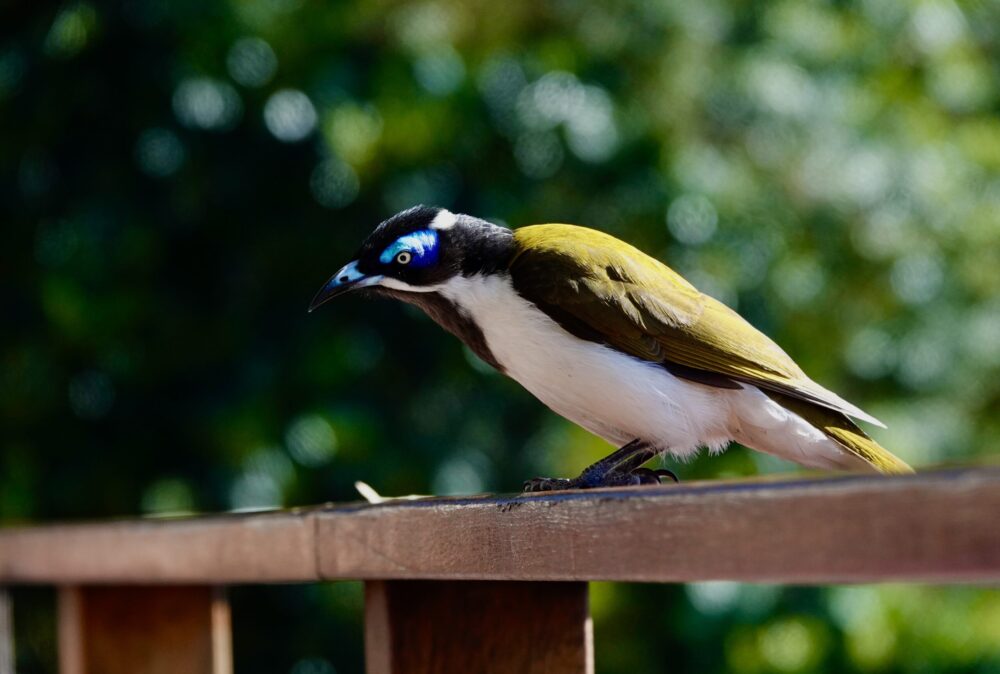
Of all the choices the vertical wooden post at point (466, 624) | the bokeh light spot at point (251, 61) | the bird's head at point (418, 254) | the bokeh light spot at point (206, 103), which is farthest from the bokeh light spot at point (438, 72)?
the vertical wooden post at point (466, 624)

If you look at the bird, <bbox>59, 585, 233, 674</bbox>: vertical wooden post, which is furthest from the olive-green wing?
<bbox>59, 585, 233, 674</bbox>: vertical wooden post

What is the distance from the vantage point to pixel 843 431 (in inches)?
95.3

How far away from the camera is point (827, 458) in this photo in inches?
96.3

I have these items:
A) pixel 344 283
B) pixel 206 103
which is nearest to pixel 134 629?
pixel 344 283

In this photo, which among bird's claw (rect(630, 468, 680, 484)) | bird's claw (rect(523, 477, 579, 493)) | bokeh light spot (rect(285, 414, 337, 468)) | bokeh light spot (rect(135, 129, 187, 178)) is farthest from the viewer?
bokeh light spot (rect(135, 129, 187, 178))

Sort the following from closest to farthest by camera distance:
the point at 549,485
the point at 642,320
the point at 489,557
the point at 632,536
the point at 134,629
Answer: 1. the point at 632,536
2. the point at 489,557
3. the point at 549,485
4. the point at 642,320
5. the point at 134,629

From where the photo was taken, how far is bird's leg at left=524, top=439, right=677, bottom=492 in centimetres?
229

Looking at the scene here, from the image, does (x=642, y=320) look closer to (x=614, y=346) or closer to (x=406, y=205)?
(x=614, y=346)

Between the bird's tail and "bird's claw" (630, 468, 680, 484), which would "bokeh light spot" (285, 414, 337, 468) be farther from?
the bird's tail

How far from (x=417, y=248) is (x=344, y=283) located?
162 millimetres

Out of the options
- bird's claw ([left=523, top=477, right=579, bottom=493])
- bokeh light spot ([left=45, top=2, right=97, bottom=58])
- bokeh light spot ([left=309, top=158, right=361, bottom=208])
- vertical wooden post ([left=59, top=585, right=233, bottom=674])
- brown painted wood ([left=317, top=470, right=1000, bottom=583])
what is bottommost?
brown painted wood ([left=317, top=470, right=1000, bottom=583])

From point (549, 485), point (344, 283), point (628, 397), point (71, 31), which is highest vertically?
point (71, 31)

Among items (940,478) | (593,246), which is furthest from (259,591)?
(940,478)

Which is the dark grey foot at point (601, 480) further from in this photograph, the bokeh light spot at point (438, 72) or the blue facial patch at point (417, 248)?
the bokeh light spot at point (438, 72)
